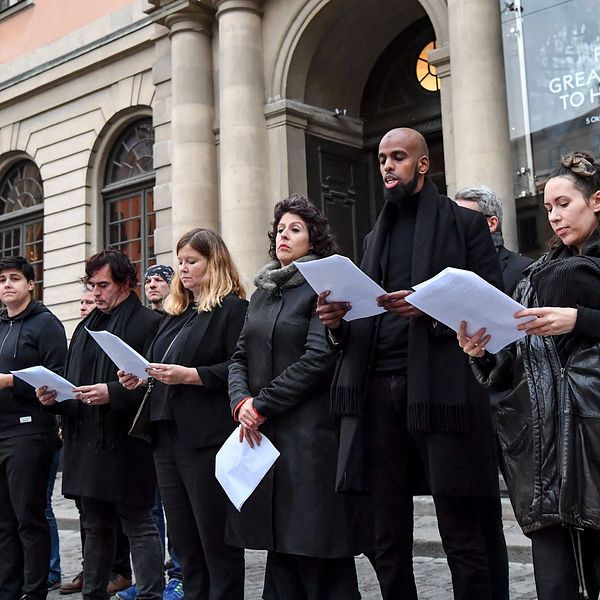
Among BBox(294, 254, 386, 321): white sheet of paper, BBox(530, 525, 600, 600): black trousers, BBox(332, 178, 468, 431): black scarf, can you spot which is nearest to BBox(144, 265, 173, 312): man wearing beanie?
BBox(332, 178, 468, 431): black scarf

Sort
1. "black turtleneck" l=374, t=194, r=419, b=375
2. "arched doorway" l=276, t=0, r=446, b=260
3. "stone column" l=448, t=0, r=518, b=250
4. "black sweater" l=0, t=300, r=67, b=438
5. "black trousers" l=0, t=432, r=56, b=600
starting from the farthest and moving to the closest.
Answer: "arched doorway" l=276, t=0, r=446, b=260, "stone column" l=448, t=0, r=518, b=250, "black sweater" l=0, t=300, r=67, b=438, "black trousers" l=0, t=432, r=56, b=600, "black turtleneck" l=374, t=194, r=419, b=375

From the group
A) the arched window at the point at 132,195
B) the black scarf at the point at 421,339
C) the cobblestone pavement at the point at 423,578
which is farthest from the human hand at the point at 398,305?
the arched window at the point at 132,195

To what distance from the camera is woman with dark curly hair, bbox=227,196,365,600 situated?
146 inches

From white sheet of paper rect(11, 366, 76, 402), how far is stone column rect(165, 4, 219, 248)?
7239mm

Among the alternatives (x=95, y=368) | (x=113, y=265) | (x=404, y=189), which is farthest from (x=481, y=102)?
(x=404, y=189)

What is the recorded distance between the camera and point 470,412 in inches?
135

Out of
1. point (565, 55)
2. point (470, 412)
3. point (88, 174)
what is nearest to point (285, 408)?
point (470, 412)

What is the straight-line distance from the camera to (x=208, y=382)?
432cm

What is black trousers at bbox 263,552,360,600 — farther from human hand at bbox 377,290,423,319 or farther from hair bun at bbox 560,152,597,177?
hair bun at bbox 560,152,597,177

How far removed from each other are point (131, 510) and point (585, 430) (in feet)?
8.99

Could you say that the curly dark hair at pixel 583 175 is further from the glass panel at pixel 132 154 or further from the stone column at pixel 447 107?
the glass panel at pixel 132 154

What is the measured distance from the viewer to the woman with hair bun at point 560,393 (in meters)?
2.88

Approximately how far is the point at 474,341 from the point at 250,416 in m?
1.16

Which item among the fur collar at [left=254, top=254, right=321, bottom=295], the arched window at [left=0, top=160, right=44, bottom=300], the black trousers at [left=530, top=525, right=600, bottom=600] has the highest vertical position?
the arched window at [left=0, top=160, right=44, bottom=300]
